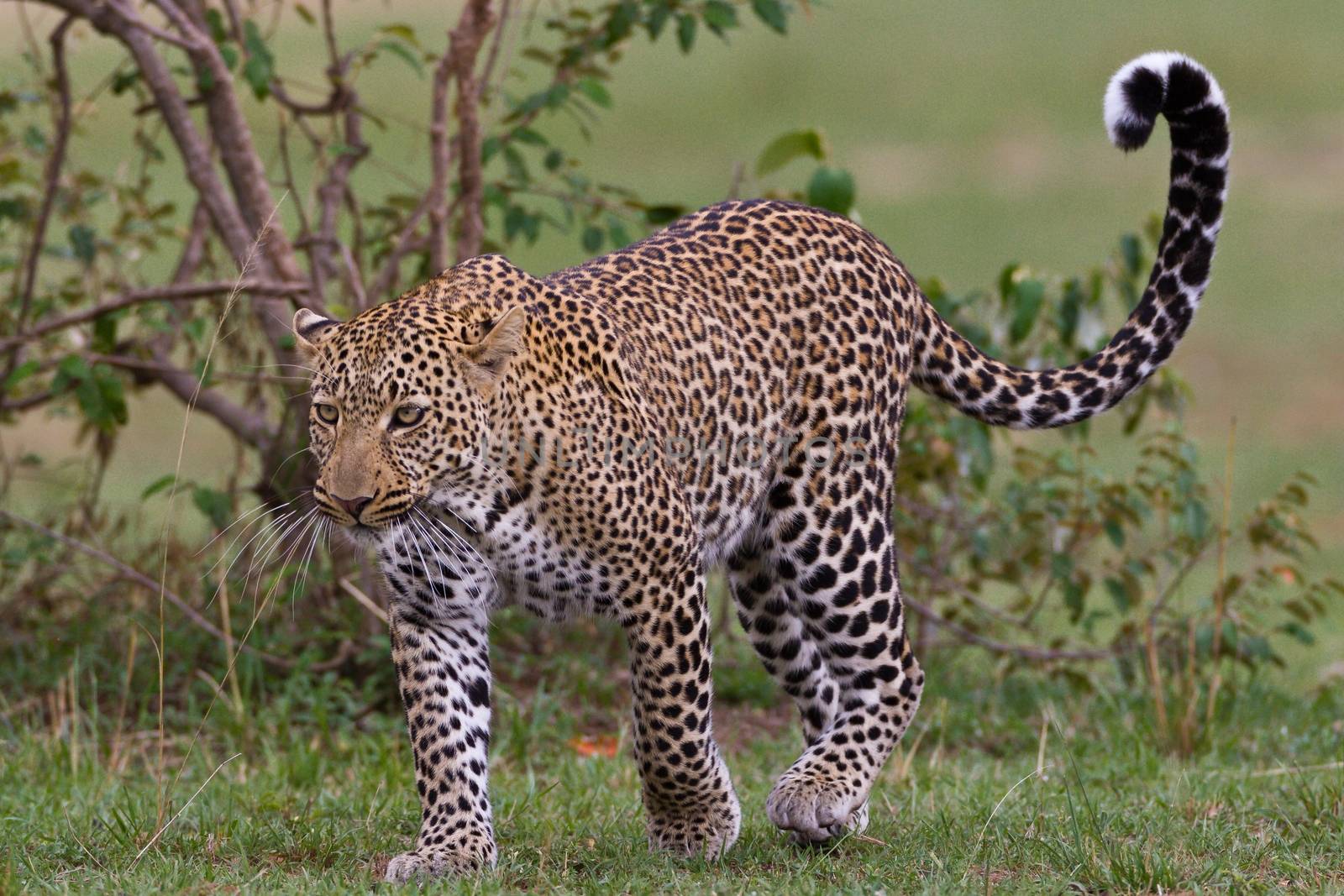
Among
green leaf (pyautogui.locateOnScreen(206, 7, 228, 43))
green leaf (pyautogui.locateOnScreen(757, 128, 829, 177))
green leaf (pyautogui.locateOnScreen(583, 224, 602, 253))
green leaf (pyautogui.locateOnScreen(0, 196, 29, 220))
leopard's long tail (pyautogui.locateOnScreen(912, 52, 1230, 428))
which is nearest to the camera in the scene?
leopard's long tail (pyautogui.locateOnScreen(912, 52, 1230, 428))

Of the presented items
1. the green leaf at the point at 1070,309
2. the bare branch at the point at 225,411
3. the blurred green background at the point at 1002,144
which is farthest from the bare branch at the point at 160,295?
the blurred green background at the point at 1002,144

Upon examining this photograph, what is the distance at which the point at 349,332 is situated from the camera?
4668mm

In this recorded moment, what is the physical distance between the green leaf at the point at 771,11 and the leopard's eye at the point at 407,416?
9.75ft

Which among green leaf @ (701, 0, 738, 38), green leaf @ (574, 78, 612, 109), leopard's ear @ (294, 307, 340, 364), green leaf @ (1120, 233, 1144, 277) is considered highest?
green leaf @ (701, 0, 738, 38)

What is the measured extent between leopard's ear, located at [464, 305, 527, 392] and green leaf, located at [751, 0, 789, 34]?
2.71 metres

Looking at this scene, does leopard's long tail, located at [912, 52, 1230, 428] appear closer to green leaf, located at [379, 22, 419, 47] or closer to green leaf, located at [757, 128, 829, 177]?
green leaf, located at [757, 128, 829, 177]

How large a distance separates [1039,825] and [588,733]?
2573 millimetres

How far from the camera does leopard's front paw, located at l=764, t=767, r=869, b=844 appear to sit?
498 cm

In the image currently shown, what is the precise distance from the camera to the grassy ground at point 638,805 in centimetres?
459

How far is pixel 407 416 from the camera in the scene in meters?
4.52

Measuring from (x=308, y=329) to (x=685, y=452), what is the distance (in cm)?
115

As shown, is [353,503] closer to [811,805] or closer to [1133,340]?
[811,805]

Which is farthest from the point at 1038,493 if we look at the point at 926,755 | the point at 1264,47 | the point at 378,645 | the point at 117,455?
the point at 1264,47

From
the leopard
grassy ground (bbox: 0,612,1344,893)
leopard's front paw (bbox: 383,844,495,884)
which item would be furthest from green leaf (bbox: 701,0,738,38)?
leopard's front paw (bbox: 383,844,495,884)
